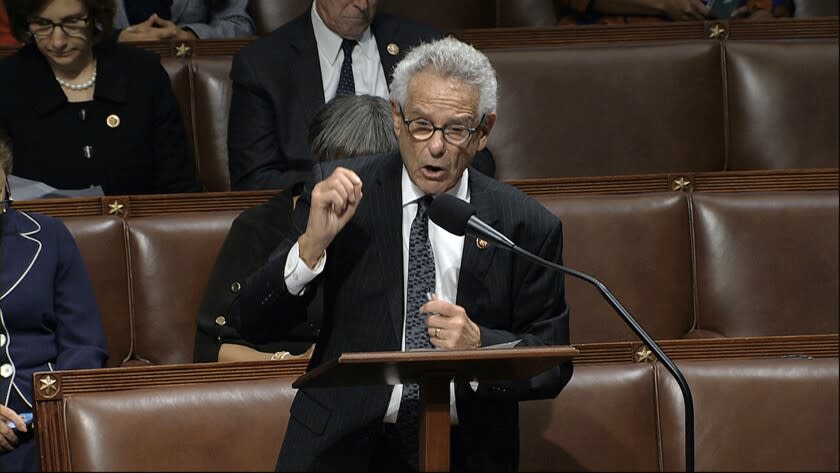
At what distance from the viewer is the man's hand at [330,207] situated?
3.63 feet

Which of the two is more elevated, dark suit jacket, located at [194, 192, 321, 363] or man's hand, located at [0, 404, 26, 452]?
dark suit jacket, located at [194, 192, 321, 363]

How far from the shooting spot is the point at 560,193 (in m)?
1.79

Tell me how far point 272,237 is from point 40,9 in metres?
0.49

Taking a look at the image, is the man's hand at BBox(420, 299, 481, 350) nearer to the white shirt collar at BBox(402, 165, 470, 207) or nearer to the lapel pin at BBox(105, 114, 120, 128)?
the white shirt collar at BBox(402, 165, 470, 207)

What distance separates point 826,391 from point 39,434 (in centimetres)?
75

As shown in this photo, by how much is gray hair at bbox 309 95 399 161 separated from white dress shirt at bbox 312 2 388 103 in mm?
349

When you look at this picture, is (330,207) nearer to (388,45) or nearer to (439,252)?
(439,252)

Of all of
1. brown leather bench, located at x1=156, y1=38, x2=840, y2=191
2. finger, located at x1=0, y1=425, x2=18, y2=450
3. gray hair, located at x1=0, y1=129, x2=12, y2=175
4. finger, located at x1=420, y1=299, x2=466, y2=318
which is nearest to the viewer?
finger, located at x1=420, y1=299, x2=466, y2=318

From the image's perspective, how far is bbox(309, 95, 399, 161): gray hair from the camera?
4.98ft

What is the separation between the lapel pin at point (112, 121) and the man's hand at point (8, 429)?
0.56 m

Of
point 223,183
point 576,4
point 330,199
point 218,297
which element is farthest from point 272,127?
point 330,199

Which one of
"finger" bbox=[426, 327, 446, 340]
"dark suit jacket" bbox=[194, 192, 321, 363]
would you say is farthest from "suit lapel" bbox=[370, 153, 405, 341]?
"dark suit jacket" bbox=[194, 192, 321, 363]

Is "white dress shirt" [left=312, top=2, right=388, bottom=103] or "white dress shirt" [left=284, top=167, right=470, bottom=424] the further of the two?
"white dress shirt" [left=312, top=2, right=388, bottom=103]

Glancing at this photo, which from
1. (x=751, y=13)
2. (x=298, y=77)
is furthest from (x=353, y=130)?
(x=751, y=13)
